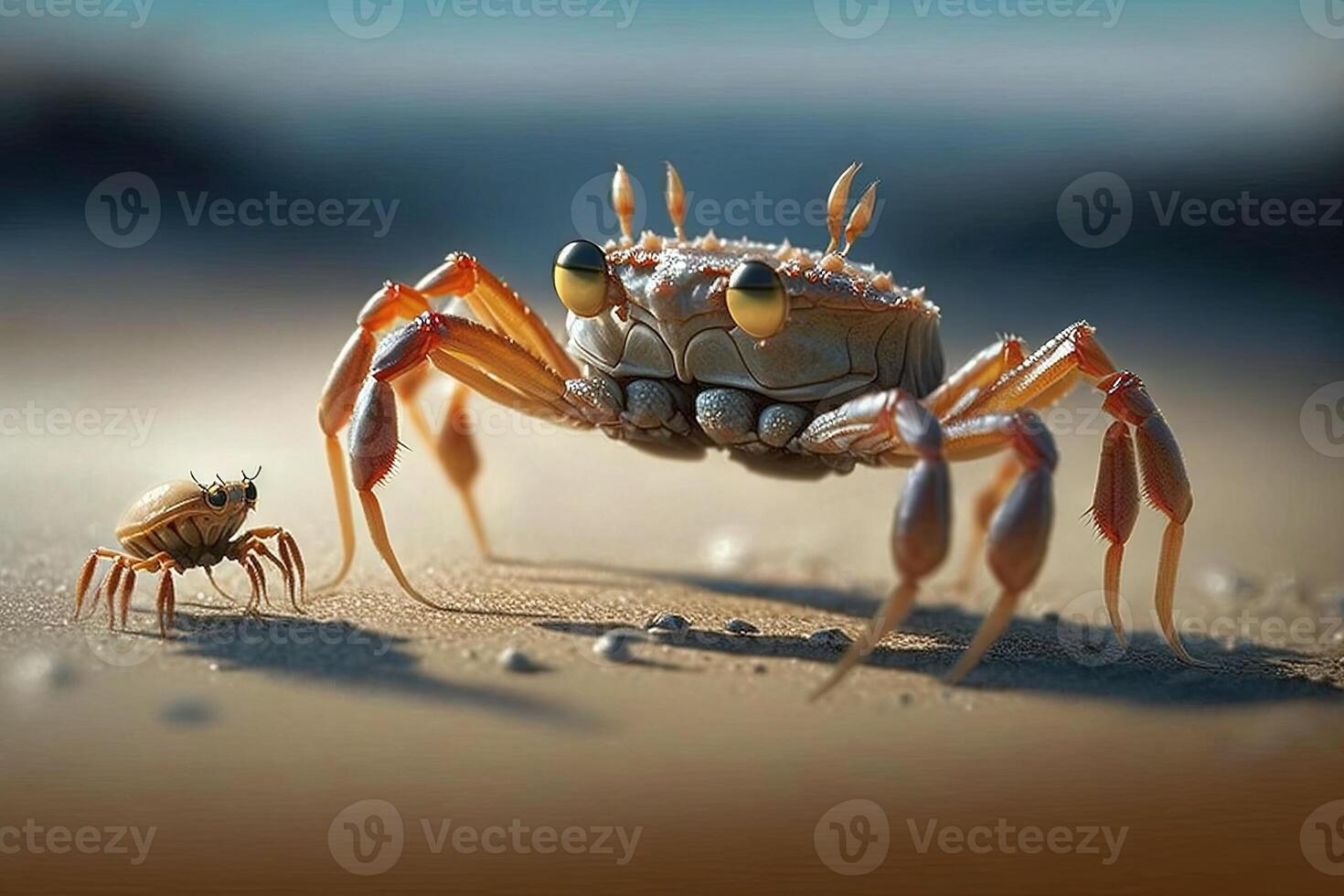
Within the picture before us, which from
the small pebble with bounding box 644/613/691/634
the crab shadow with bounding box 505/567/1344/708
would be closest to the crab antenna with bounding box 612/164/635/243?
the small pebble with bounding box 644/613/691/634

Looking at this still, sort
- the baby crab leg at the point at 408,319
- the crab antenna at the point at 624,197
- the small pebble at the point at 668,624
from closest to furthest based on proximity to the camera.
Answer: the small pebble at the point at 668,624 < the baby crab leg at the point at 408,319 < the crab antenna at the point at 624,197

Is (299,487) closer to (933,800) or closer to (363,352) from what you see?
(363,352)

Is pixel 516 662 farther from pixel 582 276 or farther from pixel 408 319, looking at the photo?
pixel 408 319

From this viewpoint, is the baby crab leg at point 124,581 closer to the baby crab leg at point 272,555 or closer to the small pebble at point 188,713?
the baby crab leg at point 272,555

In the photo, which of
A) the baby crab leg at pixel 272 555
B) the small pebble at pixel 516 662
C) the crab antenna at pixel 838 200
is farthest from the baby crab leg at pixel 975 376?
Result: the baby crab leg at pixel 272 555

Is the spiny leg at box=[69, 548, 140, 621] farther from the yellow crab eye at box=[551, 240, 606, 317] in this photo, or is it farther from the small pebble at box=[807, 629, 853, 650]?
the small pebble at box=[807, 629, 853, 650]

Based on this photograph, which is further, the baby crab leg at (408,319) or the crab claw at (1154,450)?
the baby crab leg at (408,319)
